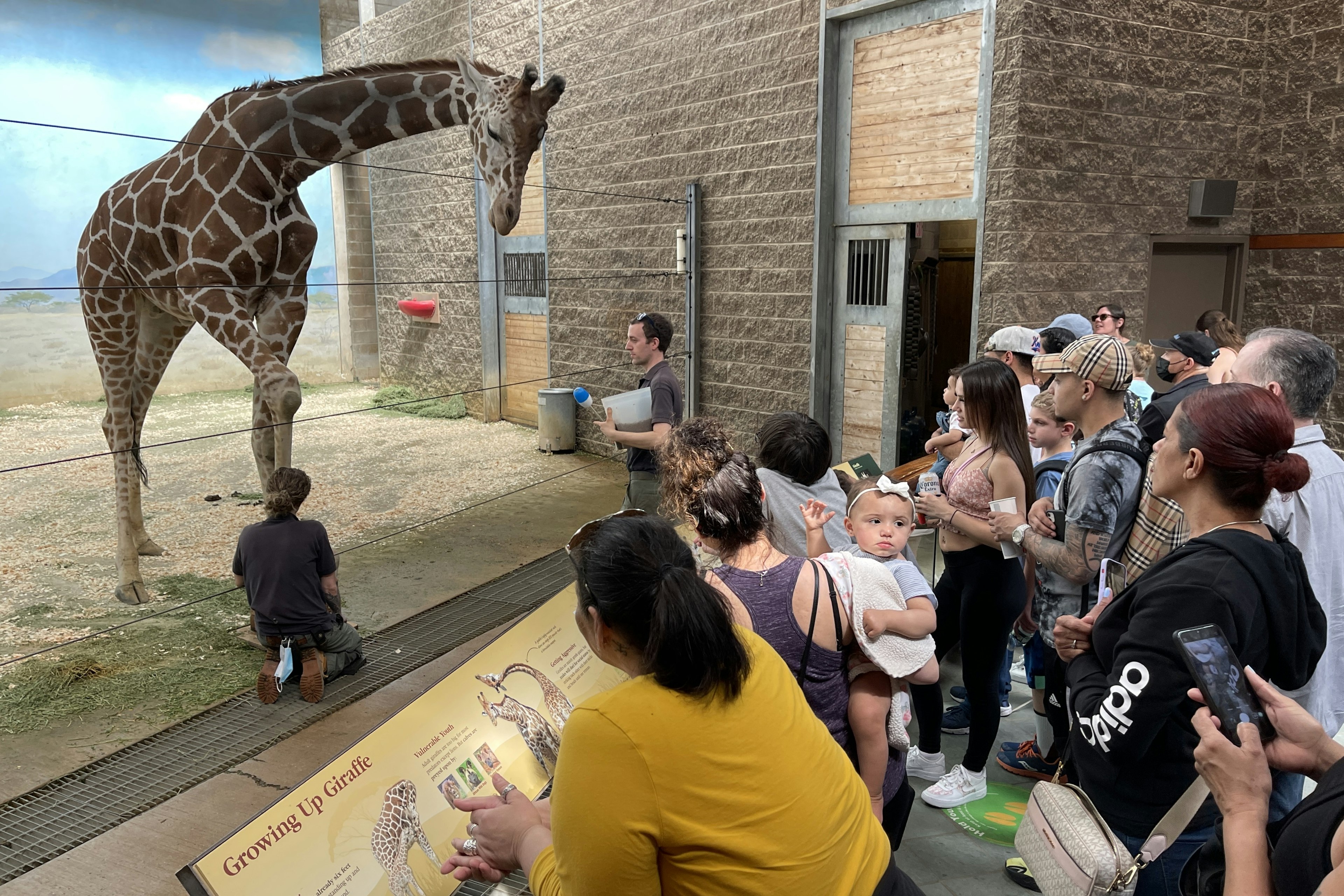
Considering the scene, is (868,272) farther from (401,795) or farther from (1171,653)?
(401,795)

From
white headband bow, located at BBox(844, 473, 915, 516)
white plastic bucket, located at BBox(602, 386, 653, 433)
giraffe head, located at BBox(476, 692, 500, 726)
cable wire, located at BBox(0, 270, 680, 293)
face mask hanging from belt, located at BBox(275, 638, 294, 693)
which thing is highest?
cable wire, located at BBox(0, 270, 680, 293)

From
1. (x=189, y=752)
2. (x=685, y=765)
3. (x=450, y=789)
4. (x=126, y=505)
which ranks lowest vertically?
(x=189, y=752)

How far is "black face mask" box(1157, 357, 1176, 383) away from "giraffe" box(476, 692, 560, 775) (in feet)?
11.6

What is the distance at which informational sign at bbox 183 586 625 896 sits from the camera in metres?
1.88

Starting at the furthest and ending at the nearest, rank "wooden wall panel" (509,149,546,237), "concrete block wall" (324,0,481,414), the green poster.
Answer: "concrete block wall" (324,0,481,414), "wooden wall panel" (509,149,546,237), the green poster

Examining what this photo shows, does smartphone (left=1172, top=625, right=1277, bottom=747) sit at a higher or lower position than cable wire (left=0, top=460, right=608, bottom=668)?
higher

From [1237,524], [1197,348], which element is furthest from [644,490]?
[1237,524]

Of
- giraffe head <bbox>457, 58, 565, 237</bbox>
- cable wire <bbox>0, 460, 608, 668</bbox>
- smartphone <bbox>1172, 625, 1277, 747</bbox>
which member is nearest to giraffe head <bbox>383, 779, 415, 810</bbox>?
smartphone <bbox>1172, 625, 1277, 747</bbox>

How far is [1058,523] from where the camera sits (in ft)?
9.70

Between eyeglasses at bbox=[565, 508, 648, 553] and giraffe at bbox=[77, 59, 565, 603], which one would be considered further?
giraffe at bbox=[77, 59, 565, 603]

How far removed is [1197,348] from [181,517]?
734cm

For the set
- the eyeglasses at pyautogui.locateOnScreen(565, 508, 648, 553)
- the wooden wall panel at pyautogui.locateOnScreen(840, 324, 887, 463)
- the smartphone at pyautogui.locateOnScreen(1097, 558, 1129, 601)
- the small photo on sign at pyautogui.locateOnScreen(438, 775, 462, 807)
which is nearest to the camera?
the eyeglasses at pyautogui.locateOnScreen(565, 508, 648, 553)

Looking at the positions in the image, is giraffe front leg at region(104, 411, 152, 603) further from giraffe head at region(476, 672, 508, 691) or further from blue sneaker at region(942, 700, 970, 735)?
blue sneaker at region(942, 700, 970, 735)

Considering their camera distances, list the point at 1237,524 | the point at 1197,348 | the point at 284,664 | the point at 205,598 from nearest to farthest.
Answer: the point at 1237,524 < the point at 284,664 < the point at 1197,348 < the point at 205,598
